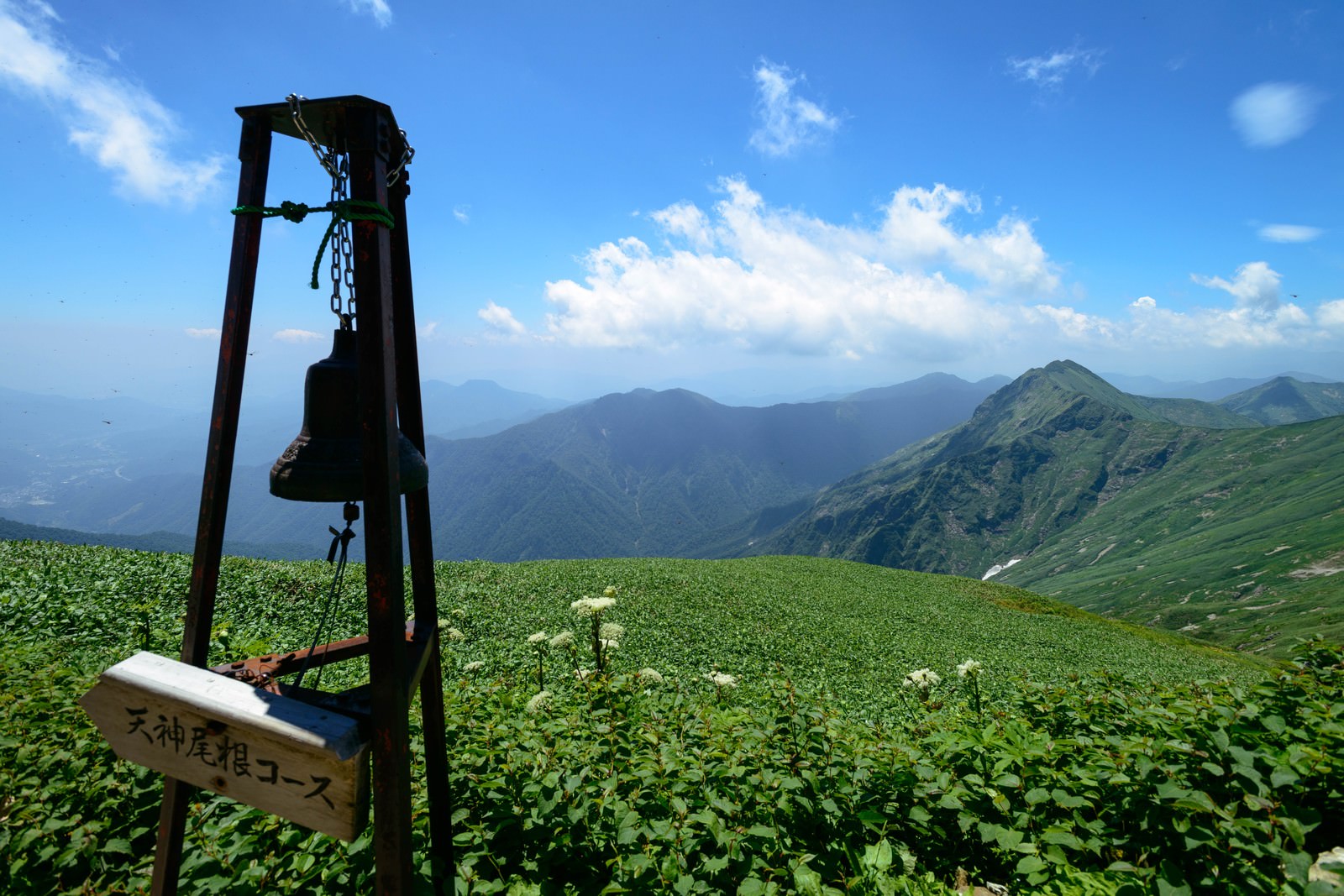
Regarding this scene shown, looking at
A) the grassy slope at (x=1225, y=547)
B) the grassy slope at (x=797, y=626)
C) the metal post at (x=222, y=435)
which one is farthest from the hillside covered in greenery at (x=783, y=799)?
the grassy slope at (x=1225, y=547)

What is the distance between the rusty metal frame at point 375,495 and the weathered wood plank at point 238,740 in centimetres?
21

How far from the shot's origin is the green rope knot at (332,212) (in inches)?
101

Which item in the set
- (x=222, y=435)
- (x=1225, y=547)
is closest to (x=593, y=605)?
(x=222, y=435)

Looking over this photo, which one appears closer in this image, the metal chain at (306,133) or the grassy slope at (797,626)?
the metal chain at (306,133)

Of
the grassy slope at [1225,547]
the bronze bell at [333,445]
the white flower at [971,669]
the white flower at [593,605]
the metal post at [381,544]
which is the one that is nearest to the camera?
the metal post at [381,544]

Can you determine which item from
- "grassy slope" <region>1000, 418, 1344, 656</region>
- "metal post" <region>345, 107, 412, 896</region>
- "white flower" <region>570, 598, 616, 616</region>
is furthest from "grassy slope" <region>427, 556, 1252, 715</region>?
"grassy slope" <region>1000, 418, 1344, 656</region>

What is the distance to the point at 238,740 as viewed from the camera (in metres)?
2.38

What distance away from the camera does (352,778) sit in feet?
7.37

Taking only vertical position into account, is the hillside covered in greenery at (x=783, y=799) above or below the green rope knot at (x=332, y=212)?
below

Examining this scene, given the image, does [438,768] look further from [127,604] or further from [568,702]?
[127,604]

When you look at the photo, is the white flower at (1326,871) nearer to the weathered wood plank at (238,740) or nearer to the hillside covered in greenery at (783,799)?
the hillside covered in greenery at (783,799)

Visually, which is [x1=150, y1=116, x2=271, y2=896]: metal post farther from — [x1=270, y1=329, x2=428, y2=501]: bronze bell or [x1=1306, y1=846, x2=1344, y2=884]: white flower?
[x1=1306, y1=846, x2=1344, y2=884]: white flower

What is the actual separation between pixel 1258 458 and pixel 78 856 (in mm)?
217343

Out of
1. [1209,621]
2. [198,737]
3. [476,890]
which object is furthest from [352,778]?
[1209,621]
